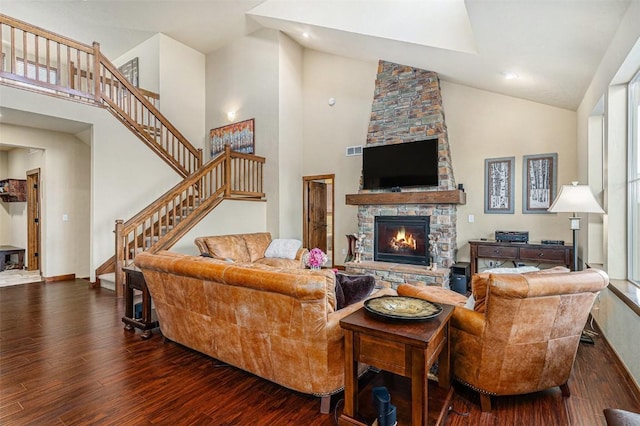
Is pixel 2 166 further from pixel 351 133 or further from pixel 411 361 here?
pixel 411 361

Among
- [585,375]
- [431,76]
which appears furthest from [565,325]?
[431,76]

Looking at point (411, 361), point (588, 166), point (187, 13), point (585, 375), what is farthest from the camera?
point (187, 13)

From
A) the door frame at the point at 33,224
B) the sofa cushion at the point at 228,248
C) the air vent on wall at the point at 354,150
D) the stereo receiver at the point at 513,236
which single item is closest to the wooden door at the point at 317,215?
the air vent on wall at the point at 354,150

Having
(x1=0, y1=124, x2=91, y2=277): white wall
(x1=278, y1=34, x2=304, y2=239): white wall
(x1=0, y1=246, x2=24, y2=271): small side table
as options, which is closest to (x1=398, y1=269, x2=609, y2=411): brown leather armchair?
(x1=278, y1=34, x2=304, y2=239): white wall

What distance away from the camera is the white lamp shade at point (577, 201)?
9.51 feet

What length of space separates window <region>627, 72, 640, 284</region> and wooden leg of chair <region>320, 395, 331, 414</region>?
110 inches

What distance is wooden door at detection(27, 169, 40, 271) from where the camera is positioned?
6566mm

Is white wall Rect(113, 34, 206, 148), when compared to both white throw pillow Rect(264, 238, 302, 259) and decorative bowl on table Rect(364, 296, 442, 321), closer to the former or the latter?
white throw pillow Rect(264, 238, 302, 259)

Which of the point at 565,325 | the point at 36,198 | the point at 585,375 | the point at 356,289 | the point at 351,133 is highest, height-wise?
the point at 351,133

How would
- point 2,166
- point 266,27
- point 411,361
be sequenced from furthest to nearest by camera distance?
point 2,166 < point 266,27 < point 411,361

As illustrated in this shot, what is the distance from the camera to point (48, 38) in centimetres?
480

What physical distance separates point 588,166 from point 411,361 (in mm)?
3753

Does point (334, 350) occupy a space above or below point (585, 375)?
above

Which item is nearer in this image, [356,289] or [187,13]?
[356,289]
